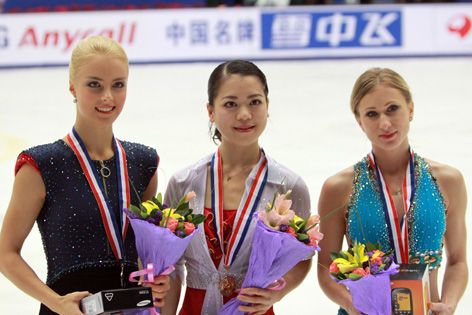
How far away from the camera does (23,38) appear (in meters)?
14.0

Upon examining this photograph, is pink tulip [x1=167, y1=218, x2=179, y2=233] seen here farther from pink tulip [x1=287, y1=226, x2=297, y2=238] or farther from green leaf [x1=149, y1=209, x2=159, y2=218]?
pink tulip [x1=287, y1=226, x2=297, y2=238]

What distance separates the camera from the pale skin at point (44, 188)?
2928 mm

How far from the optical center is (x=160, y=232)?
9.15ft

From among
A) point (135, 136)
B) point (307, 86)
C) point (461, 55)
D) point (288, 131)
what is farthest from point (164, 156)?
point (461, 55)

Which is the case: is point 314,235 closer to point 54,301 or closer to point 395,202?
point 395,202

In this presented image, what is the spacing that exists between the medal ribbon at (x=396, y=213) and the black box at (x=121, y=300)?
90 centimetres

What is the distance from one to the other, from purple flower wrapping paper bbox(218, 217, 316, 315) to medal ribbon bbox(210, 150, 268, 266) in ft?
0.44

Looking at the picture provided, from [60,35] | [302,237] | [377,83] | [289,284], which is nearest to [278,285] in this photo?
[289,284]

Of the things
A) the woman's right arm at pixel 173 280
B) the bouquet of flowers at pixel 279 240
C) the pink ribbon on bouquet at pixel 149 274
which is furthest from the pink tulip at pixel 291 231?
the woman's right arm at pixel 173 280

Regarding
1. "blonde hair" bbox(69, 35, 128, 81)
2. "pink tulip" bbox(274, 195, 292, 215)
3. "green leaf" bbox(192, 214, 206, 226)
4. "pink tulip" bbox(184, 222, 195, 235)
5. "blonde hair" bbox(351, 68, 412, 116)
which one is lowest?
"pink tulip" bbox(184, 222, 195, 235)

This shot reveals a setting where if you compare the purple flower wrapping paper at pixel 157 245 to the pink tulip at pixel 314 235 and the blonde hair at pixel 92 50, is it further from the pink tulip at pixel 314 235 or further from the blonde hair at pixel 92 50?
the blonde hair at pixel 92 50

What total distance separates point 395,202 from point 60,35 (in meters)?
11.4

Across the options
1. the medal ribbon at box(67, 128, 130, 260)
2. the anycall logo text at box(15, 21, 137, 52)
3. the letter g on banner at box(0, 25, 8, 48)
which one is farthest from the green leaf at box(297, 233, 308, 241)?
the letter g on banner at box(0, 25, 8, 48)

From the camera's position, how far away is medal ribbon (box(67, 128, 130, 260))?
305 centimetres
